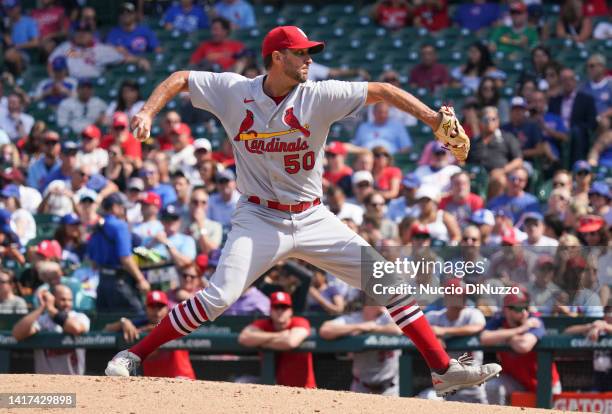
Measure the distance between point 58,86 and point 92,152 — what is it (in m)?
2.30

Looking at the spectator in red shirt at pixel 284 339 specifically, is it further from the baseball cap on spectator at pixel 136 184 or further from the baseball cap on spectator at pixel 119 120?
the baseball cap on spectator at pixel 119 120

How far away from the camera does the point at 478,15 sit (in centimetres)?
1407

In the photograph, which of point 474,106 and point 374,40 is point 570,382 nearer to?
point 474,106

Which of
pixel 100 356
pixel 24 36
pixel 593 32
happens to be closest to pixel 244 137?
pixel 100 356

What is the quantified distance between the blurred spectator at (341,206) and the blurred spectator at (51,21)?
616cm

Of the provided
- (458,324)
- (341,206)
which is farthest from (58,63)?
(458,324)

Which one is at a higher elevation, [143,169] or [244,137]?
[244,137]

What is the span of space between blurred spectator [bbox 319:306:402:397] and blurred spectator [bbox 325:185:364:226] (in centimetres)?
181

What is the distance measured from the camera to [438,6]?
561 inches

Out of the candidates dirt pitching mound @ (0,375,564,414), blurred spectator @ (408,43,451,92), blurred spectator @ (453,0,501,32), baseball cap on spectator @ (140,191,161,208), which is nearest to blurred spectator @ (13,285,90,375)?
baseball cap on spectator @ (140,191,161,208)

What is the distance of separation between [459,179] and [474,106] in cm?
132

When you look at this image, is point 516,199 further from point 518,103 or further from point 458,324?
point 458,324

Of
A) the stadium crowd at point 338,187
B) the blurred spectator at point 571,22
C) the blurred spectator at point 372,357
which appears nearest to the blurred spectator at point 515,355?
the stadium crowd at point 338,187

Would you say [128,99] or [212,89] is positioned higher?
[212,89]
